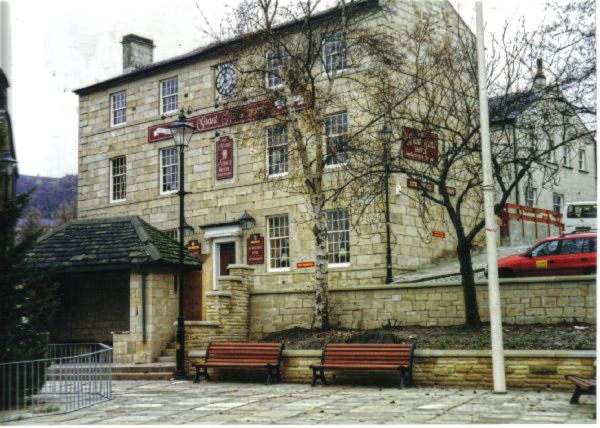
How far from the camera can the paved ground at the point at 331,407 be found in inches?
424

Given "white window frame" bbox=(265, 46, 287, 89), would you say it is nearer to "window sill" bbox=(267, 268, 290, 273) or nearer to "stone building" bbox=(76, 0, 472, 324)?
"stone building" bbox=(76, 0, 472, 324)

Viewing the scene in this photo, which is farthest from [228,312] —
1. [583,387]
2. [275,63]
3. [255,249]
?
[583,387]

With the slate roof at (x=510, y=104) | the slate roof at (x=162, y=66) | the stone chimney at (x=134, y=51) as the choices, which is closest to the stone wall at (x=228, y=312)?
the slate roof at (x=510, y=104)

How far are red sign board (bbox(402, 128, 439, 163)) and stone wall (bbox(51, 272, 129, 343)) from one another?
335 inches

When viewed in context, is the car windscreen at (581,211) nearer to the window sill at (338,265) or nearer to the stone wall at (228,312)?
the window sill at (338,265)

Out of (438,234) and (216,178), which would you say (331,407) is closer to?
(438,234)

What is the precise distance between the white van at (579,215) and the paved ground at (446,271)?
257 centimetres

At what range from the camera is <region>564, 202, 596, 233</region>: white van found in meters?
30.1

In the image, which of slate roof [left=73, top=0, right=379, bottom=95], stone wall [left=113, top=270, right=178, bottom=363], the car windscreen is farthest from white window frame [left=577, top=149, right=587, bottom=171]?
stone wall [left=113, top=270, right=178, bottom=363]

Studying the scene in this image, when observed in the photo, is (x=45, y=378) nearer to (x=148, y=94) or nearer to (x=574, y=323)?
(x=574, y=323)

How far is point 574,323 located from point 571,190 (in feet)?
70.4

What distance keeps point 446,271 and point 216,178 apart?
1004cm

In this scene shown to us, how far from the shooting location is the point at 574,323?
17094mm

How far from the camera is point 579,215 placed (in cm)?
3048
